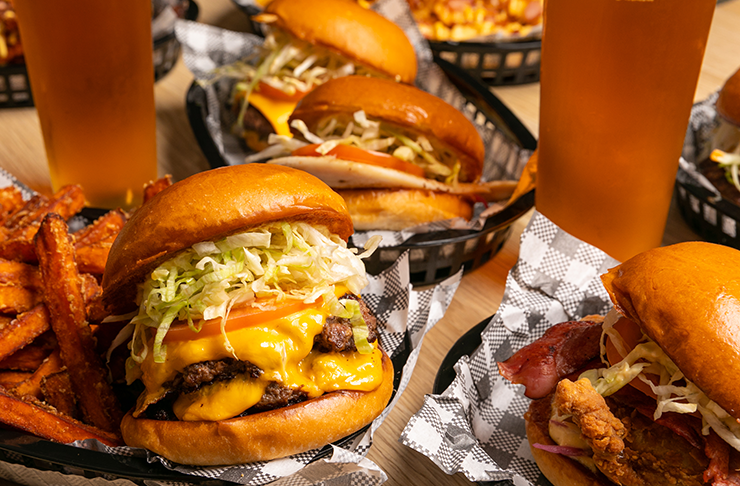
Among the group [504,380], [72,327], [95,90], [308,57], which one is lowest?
[504,380]

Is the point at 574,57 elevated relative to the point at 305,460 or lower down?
elevated

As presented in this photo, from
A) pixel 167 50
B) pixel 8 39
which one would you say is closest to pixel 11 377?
pixel 8 39

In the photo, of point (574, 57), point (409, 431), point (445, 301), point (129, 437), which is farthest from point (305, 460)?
point (574, 57)

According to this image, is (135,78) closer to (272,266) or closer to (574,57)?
(272,266)

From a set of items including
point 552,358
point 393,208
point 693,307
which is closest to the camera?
point 693,307

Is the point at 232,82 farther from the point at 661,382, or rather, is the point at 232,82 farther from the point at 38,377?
the point at 661,382

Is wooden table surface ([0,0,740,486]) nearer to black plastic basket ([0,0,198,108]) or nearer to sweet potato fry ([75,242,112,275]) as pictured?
black plastic basket ([0,0,198,108])

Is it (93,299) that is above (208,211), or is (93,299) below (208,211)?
below
